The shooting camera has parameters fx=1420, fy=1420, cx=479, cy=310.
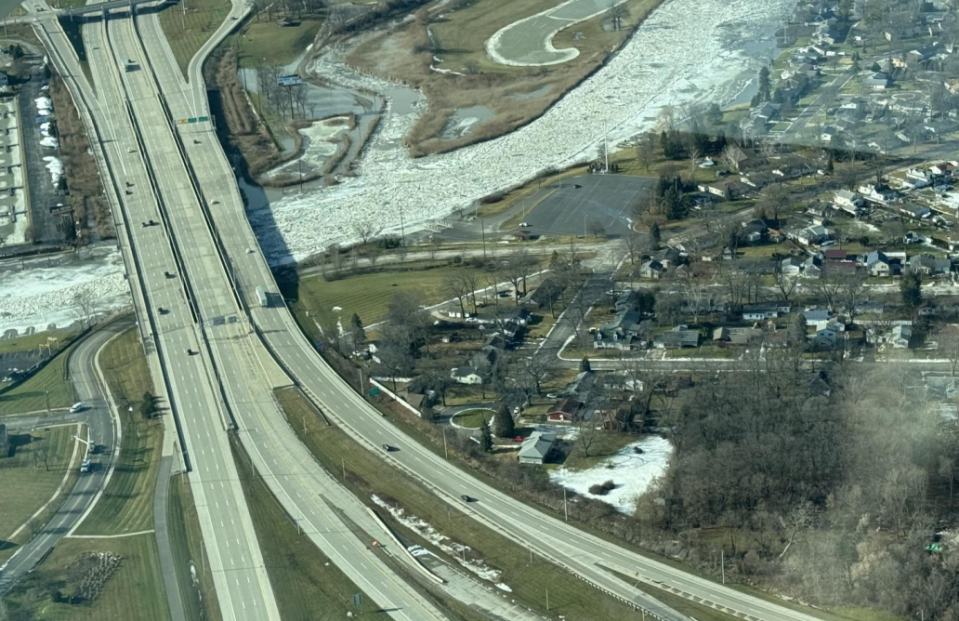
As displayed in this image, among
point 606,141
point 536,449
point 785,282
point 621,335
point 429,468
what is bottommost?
point 429,468

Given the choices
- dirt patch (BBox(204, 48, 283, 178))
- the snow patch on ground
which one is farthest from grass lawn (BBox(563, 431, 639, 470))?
dirt patch (BBox(204, 48, 283, 178))

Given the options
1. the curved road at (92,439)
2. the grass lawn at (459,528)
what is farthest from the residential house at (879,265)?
the curved road at (92,439)

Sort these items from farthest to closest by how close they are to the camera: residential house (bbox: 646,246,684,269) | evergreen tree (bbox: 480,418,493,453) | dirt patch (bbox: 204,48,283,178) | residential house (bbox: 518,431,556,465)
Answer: dirt patch (bbox: 204,48,283,178), residential house (bbox: 646,246,684,269), evergreen tree (bbox: 480,418,493,453), residential house (bbox: 518,431,556,465)

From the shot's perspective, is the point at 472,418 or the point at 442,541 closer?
the point at 442,541

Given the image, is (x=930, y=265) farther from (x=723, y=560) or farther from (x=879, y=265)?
(x=723, y=560)

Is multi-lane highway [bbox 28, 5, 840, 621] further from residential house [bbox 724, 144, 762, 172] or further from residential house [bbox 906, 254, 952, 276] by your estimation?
residential house [bbox 724, 144, 762, 172]

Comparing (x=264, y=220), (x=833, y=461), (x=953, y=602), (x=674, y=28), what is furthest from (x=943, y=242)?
(x=674, y=28)

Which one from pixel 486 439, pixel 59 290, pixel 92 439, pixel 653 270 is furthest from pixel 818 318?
pixel 59 290

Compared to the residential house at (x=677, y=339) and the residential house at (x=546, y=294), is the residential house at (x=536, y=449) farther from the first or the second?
the residential house at (x=546, y=294)
